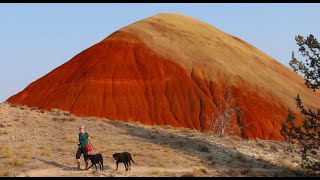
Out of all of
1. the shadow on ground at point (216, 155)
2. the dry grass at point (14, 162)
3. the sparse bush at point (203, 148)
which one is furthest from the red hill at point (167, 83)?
the dry grass at point (14, 162)

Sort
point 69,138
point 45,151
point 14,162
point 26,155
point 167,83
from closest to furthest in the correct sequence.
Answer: point 14,162 < point 26,155 < point 45,151 < point 69,138 < point 167,83

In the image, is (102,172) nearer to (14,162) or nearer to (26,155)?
(14,162)

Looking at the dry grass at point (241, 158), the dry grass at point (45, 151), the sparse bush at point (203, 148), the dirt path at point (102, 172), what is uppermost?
the dry grass at point (45, 151)

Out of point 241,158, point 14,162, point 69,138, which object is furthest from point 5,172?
point 241,158

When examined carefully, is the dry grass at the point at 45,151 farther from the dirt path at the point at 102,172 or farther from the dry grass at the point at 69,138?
the dirt path at the point at 102,172

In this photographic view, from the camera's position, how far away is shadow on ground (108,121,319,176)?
25.5 m

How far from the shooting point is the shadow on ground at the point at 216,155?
25453mm

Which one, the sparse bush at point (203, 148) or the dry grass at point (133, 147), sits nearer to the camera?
the dry grass at point (133, 147)

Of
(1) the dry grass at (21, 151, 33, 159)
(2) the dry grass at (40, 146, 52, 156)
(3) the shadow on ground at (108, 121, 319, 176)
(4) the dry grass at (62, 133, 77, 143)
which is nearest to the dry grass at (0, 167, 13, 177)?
(1) the dry grass at (21, 151, 33, 159)

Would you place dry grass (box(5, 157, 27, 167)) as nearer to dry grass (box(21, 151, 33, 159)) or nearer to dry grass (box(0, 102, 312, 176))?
dry grass (box(0, 102, 312, 176))

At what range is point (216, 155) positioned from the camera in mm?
29016

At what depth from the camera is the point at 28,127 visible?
1222 inches

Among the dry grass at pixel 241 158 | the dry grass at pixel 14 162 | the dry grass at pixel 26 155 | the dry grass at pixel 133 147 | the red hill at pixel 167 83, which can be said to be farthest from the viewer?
the red hill at pixel 167 83

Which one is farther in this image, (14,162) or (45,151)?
(45,151)
